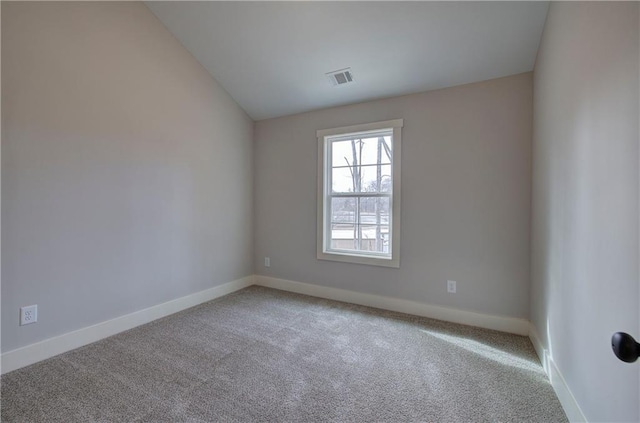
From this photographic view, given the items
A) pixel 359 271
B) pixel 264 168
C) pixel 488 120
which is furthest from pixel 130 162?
pixel 488 120

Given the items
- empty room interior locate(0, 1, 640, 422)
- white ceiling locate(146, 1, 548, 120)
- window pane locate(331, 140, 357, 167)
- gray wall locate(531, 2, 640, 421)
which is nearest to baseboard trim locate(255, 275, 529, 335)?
empty room interior locate(0, 1, 640, 422)

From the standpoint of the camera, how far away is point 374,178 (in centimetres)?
331

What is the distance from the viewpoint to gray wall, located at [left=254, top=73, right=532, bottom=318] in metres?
2.54

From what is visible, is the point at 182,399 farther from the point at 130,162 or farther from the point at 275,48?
the point at 275,48

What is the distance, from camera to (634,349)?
0.62 meters

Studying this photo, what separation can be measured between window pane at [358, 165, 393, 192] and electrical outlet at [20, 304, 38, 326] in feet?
10.0

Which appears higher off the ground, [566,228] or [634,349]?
[566,228]

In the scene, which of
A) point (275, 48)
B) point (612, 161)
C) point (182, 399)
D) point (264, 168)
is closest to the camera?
point (612, 161)

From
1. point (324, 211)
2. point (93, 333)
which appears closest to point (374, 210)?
point (324, 211)

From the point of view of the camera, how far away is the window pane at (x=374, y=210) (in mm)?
3238

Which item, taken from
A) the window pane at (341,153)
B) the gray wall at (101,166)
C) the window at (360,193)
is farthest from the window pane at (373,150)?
the gray wall at (101,166)

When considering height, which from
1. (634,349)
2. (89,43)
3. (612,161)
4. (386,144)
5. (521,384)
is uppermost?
(89,43)

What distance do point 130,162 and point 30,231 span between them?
894 mm

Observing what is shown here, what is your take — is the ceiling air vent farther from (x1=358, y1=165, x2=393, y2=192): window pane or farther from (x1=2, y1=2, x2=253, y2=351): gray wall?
(x1=2, y1=2, x2=253, y2=351): gray wall
